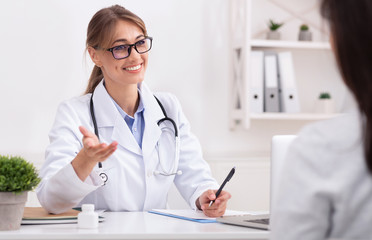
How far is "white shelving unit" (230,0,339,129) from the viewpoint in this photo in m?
3.31

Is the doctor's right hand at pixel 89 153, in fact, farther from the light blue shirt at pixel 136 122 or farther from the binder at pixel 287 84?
the binder at pixel 287 84

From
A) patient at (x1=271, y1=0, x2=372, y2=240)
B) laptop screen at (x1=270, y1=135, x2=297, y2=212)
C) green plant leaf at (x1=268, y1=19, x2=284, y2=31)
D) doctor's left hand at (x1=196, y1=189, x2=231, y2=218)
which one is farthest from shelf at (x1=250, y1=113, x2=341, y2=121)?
patient at (x1=271, y1=0, x2=372, y2=240)

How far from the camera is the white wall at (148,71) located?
3.21 meters

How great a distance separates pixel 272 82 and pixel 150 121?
4.16ft

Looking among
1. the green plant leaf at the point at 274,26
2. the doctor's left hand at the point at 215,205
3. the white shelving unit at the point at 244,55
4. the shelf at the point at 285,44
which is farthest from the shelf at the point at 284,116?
the doctor's left hand at the point at 215,205

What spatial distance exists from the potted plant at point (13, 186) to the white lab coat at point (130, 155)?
44 cm

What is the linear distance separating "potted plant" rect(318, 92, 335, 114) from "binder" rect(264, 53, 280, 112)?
308mm

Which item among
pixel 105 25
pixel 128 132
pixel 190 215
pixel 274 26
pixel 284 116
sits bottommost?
pixel 190 215

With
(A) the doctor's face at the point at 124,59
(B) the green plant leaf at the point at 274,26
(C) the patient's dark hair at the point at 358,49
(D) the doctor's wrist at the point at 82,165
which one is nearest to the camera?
(C) the patient's dark hair at the point at 358,49

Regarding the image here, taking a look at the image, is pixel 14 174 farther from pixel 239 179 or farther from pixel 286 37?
pixel 286 37

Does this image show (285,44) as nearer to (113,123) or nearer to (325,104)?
(325,104)

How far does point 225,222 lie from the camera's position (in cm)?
173

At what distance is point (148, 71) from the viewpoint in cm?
339

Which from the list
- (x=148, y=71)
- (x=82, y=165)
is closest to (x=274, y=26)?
(x=148, y=71)
